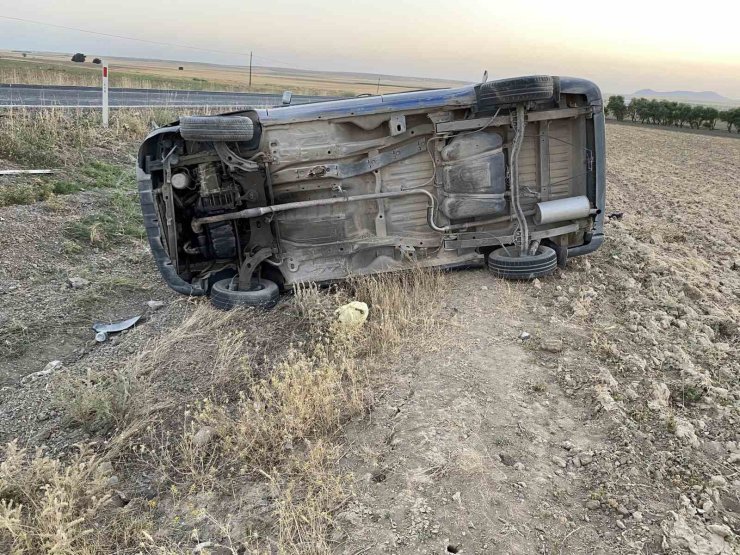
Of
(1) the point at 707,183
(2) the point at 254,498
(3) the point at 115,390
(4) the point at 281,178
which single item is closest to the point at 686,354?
(2) the point at 254,498

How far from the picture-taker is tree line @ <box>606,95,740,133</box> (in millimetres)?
44969

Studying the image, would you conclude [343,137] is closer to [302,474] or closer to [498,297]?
[498,297]

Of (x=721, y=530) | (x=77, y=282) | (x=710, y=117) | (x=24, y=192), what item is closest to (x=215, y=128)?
(x=77, y=282)

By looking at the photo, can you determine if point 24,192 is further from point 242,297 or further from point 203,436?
point 203,436

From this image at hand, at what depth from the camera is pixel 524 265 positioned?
5.25 m

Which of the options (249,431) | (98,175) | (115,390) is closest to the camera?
(249,431)

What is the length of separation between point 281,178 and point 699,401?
A: 3.72m

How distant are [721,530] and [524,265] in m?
3.03

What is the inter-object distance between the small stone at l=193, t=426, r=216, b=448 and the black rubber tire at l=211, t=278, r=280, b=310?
178cm

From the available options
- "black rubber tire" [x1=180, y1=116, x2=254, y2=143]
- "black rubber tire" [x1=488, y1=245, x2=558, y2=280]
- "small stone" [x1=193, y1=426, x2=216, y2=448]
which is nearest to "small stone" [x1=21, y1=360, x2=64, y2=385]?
"small stone" [x1=193, y1=426, x2=216, y2=448]

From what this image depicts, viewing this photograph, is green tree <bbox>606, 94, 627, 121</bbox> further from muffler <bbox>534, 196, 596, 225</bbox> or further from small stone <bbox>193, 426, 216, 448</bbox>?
small stone <bbox>193, 426, 216, 448</bbox>

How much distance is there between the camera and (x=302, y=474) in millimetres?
2930

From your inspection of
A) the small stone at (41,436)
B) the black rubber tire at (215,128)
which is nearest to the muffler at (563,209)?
the black rubber tire at (215,128)

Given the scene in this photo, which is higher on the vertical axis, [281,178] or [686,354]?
[281,178]
